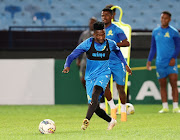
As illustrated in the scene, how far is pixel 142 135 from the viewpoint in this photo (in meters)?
5.46

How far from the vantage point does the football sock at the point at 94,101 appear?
5.87 m

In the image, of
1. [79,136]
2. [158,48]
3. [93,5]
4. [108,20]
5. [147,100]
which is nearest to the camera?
[79,136]

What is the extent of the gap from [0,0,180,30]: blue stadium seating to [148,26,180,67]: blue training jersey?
5916 millimetres

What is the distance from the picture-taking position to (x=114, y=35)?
785 centimetres

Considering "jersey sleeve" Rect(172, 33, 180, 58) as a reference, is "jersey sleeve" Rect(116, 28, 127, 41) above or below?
above

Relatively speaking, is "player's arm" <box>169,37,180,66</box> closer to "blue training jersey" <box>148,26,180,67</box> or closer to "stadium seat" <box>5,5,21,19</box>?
"blue training jersey" <box>148,26,180,67</box>

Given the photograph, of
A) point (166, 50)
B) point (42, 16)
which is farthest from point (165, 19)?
point (42, 16)

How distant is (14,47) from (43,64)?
117 cm

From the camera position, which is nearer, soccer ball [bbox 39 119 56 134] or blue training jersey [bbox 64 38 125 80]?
soccer ball [bbox 39 119 56 134]

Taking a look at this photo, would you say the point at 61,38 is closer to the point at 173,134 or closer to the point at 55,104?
the point at 55,104

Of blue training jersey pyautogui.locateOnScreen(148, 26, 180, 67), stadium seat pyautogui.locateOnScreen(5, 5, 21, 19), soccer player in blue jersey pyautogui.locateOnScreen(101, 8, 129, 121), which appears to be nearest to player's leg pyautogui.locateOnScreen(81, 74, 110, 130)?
soccer player in blue jersey pyautogui.locateOnScreen(101, 8, 129, 121)

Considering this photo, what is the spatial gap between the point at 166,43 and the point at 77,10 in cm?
678

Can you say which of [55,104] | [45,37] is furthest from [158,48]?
[45,37]

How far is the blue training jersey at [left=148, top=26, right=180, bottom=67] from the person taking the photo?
384 inches
